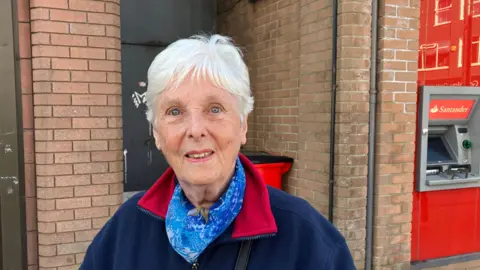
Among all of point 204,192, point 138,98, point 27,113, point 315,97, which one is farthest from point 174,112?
point 138,98

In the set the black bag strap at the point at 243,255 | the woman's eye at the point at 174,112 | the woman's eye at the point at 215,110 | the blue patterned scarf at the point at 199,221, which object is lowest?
the black bag strap at the point at 243,255

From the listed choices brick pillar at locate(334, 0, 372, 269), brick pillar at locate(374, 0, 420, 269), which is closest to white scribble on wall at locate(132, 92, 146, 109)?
brick pillar at locate(334, 0, 372, 269)

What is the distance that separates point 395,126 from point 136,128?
2.62 meters

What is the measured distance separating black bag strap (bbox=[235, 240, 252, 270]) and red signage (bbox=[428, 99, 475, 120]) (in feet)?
9.55

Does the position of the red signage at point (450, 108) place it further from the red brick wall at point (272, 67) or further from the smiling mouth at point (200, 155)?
the smiling mouth at point (200, 155)

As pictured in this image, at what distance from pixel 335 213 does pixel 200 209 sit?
2305mm

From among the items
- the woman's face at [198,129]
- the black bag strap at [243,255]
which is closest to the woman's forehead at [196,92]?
the woman's face at [198,129]

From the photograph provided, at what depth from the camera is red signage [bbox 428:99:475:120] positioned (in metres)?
3.77

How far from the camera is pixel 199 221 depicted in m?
1.51

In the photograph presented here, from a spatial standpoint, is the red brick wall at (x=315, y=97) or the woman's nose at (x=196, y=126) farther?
the red brick wall at (x=315, y=97)

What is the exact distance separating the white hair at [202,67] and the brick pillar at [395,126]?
94.3 inches

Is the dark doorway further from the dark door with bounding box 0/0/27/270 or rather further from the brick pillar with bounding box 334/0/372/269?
the brick pillar with bounding box 334/0/372/269

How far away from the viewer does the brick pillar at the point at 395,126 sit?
3.56 metres

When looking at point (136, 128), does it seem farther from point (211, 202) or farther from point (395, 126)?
point (211, 202)
